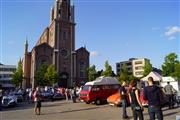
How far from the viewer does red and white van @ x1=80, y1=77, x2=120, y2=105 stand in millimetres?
25922

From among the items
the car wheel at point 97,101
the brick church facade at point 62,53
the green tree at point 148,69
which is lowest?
the car wheel at point 97,101

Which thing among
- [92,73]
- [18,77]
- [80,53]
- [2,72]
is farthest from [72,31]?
[2,72]

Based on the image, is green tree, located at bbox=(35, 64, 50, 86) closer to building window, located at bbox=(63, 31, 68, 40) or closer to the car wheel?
building window, located at bbox=(63, 31, 68, 40)

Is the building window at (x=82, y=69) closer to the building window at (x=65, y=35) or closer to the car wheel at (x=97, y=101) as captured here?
the building window at (x=65, y=35)

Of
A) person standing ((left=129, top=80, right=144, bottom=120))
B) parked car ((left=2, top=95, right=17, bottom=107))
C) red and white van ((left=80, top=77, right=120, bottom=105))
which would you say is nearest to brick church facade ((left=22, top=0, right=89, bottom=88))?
red and white van ((left=80, top=77, right=120, bottom=105))

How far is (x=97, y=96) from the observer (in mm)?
26172

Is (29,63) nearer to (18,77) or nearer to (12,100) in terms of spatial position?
(18,77)

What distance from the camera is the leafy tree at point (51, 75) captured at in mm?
71062

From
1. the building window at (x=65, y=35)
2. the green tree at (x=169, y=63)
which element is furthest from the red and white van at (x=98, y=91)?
the building window at (x=65, y=35)

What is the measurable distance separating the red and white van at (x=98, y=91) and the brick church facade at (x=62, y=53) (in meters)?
51.0

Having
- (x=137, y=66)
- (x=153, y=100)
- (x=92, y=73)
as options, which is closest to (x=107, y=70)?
(x=92, y=73)

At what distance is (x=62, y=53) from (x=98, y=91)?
5465cm

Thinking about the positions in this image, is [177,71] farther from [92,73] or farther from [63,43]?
[63,43]

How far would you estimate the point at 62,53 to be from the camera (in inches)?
3164
